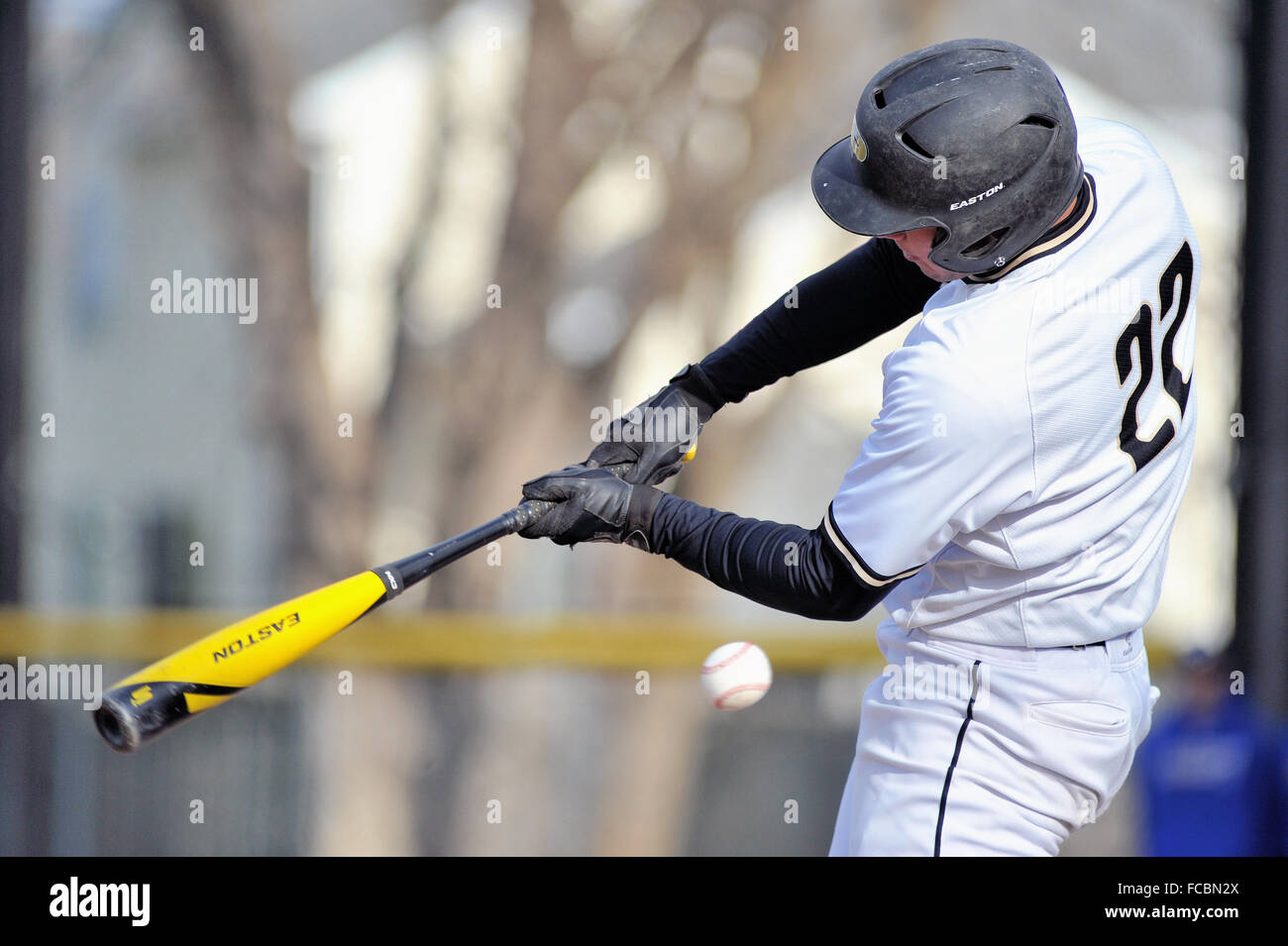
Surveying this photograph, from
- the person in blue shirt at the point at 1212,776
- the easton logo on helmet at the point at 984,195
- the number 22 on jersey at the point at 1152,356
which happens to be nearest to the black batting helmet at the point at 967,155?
the easton logo on helmet at the point at 984,195

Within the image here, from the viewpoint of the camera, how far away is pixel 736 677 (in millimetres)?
2850

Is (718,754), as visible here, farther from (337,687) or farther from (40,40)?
(40,40)

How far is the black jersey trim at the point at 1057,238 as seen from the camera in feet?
8.10

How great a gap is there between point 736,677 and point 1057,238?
1.09 m

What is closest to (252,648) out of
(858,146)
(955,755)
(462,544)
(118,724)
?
Result: (118,724)

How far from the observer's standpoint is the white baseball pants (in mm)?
2521

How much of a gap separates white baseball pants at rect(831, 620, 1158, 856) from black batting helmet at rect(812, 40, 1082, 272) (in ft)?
2.53

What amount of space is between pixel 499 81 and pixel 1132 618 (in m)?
5.05

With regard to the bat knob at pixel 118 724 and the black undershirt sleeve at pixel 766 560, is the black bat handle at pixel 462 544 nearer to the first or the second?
the black undershirt sleeve at pixel 766 560

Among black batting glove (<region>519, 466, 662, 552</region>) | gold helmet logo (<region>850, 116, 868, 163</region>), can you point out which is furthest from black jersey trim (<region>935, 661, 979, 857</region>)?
gold helmet logo (<region>850, 116, 868, 163</region>)

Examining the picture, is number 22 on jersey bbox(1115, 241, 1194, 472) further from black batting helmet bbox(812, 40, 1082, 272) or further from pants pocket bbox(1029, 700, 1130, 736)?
pants pocket bbox(1029, 700, 1130, 736)

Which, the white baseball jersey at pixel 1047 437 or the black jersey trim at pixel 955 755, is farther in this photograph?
the black jersey trim at pixel 955 755

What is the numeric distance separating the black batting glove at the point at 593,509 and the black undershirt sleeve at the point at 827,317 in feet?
1.62

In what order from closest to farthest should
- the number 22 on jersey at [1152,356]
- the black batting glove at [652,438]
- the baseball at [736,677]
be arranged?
the number 22 on jersey at [1152,356]
the baseball at [736,677]
the black batting glove at [652,438]
